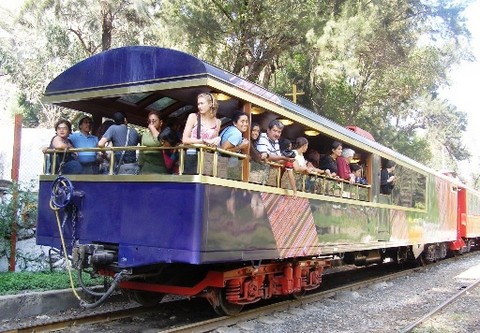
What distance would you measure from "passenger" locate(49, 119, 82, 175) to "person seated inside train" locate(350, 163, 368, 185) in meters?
4.77

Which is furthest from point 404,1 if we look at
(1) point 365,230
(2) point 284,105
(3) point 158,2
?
(2) point 284,105

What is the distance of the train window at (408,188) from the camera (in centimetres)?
1064

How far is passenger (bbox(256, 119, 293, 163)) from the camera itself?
6.32 meters

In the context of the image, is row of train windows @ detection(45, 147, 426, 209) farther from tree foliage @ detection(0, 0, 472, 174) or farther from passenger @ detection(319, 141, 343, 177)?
tree foliage @ detection(0, 0, 472, 174)

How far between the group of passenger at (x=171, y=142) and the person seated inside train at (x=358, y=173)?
6.39 feet

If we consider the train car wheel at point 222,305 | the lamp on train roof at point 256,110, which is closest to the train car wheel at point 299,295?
the train car wheel at point 222,305

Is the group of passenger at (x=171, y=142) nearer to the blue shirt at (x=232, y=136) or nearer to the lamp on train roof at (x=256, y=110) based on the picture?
the blue shirt at (x=232, y=136)

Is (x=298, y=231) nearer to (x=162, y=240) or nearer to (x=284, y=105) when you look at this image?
(x=284, y=105)

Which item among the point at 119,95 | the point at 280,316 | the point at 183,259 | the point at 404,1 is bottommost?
the point at 280,316

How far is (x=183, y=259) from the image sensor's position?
5.04 metres

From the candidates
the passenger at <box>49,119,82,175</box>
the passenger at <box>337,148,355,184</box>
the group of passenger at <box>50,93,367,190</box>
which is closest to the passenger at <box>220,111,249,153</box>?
the group of passenger at <box>50,93,367,190</box>

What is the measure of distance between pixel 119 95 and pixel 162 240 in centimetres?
189

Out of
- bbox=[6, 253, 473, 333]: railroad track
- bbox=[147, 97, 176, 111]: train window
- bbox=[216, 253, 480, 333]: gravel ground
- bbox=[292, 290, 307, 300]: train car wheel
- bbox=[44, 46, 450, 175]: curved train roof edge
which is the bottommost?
bbox=[216, 253, 480, 333]: gravel ground

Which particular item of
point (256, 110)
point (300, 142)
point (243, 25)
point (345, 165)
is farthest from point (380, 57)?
point (256, 110)
